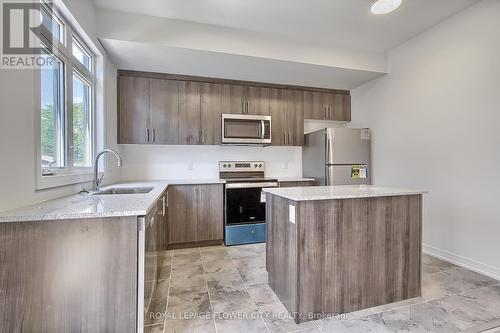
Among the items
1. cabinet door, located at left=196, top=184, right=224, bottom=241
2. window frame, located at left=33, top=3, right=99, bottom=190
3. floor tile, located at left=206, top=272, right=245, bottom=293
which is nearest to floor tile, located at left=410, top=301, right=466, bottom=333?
floor tile, located at left=206, top=272, right=245, bottom=293

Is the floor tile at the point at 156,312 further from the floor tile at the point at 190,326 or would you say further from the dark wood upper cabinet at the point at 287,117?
the dark wood upper cabinet at the point at 287,117

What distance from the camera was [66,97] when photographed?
78.4 inches

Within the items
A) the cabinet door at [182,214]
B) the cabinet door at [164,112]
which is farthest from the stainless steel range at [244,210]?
the cabinet door at [164,112]

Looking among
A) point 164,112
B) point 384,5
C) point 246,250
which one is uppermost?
point 384,5

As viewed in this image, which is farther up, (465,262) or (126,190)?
(126,190)

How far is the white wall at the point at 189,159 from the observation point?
3.62 m

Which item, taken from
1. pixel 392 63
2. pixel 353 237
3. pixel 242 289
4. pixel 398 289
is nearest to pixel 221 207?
pixel 242 289

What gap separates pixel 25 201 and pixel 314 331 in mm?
1987

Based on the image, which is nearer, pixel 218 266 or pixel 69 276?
pixel 69 276

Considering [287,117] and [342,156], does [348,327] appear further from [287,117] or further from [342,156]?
[287,117]

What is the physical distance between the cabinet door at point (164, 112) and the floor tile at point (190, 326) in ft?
7.80

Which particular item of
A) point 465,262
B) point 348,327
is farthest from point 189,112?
point 465,262

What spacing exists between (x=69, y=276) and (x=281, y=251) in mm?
1396

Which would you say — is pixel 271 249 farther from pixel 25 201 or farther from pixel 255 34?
pixel 255 34
